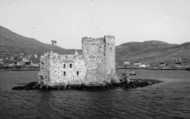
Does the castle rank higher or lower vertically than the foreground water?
higher

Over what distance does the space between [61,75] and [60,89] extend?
359 centimetres

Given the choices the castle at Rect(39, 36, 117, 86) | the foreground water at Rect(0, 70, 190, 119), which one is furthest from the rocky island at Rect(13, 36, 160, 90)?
the foreground water at Rect(0, 70, 190, 119)

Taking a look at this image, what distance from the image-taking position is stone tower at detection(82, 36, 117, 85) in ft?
170

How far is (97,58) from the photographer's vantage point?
172 feet

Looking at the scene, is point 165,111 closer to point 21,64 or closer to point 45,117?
point 45,117

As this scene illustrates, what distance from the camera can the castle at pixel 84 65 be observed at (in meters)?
49.9

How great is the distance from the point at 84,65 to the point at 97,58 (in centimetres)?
402

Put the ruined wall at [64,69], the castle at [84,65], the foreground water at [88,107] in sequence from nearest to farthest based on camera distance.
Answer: the foreground water at [88,107] → the ruined wall at [64,69] → the castle at [84,65]

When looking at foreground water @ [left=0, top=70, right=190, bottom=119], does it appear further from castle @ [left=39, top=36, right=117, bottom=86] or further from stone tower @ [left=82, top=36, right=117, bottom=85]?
stone tower @ [left=82, top=36, right=117, bottom=85]

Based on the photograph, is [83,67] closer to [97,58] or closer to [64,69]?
[97,58]

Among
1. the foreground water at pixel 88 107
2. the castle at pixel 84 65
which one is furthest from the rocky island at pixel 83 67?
the foreground water at pixel 88 107

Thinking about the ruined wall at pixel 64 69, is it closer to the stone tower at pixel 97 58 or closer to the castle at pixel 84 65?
the castle at pixel 84 65

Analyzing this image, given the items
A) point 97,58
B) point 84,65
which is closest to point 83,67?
point 84,65

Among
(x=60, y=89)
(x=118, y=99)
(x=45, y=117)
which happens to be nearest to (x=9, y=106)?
(x=45, y=117)
